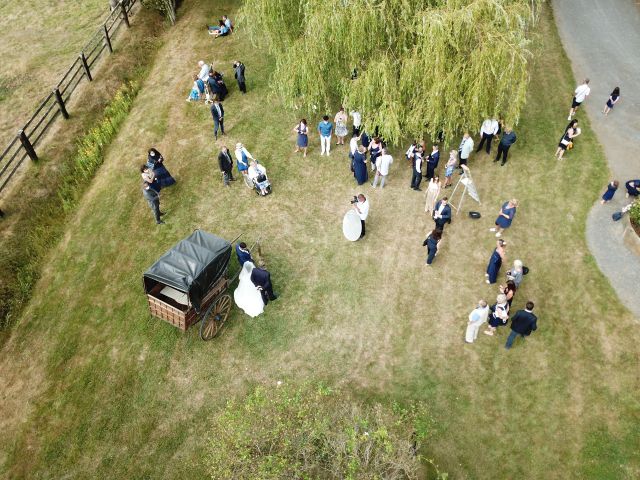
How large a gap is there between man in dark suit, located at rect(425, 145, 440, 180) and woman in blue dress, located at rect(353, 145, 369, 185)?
6.32ft

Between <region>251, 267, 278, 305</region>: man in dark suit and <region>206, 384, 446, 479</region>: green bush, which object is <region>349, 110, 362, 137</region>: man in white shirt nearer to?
<region>251, 267, 278, 305</region>: man in dark suit

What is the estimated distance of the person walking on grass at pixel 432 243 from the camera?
41.9 ft

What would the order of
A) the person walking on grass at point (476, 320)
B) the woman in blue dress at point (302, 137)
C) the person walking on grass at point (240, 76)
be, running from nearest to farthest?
the person walking on grass at point (476, 320) < the woman in blue dress at point (302, 137) < the person walking on grass at point (240, 76)

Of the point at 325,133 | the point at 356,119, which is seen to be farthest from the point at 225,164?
the point at 356,119

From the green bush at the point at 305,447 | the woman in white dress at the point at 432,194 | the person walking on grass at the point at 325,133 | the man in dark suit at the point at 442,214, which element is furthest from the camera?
the person walking on grass at the point at 325,133

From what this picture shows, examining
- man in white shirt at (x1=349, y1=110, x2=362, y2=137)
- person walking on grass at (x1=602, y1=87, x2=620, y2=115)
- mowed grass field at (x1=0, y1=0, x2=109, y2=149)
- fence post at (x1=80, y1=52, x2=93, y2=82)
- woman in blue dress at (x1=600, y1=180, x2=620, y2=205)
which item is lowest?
mowed grass field at (x1=0, y1=0, x2=109, y2=149)

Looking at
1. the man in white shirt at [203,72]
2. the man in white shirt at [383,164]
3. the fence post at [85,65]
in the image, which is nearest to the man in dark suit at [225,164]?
the man in white shirt at [383,164]

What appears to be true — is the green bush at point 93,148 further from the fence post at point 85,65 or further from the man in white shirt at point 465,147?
the man in white shirt at point 465,147

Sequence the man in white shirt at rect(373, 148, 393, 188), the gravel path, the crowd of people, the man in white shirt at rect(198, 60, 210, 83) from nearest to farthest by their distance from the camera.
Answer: the crowd of people
the gravel path
the man in white shirt at rect(373, 148, 393, 188)
the man in white shirt at rect(198, 60, 210, 83)

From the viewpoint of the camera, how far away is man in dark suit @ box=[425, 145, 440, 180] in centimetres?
1491

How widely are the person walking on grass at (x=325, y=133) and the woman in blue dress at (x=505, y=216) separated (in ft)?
19.4

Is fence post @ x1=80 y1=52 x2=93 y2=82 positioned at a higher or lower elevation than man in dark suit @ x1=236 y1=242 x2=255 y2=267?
lower

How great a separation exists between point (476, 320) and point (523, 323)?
1.01 metres

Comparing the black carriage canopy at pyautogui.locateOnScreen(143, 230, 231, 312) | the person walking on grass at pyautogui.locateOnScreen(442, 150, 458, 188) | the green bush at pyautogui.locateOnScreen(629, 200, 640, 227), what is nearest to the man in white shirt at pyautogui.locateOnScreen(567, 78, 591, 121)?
the green bush at pyautogui.locateOnScreen(629, 200, 640, 227)
